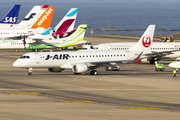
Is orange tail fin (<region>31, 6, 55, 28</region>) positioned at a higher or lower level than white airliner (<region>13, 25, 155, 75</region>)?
higher

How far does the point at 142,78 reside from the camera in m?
62.2

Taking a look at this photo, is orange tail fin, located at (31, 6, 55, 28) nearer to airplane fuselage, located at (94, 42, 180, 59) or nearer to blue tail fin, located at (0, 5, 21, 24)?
blue tail fin, located at (0, 5, 21, 24)

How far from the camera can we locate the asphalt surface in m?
32.9

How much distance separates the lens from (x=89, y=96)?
44312mm

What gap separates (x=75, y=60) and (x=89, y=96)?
2085cm

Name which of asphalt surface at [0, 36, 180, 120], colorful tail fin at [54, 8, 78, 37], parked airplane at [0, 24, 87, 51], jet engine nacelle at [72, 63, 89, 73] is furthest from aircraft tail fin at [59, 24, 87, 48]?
jet engine nacelle at [72, 63, 89, 73]

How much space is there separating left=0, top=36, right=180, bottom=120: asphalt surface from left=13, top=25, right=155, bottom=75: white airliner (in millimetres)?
1590

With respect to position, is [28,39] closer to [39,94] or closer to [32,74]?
[32,74]

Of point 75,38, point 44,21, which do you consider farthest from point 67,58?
point 44,21

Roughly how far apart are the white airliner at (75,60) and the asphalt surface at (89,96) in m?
1.59

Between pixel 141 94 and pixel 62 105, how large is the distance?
38.9ft

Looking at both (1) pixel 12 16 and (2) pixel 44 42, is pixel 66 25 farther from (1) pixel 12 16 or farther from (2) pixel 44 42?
(1) pixel 12 16

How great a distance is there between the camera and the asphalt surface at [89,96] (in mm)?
32875

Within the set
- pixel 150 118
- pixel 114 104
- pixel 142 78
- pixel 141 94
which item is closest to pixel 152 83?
pixel 142 78
